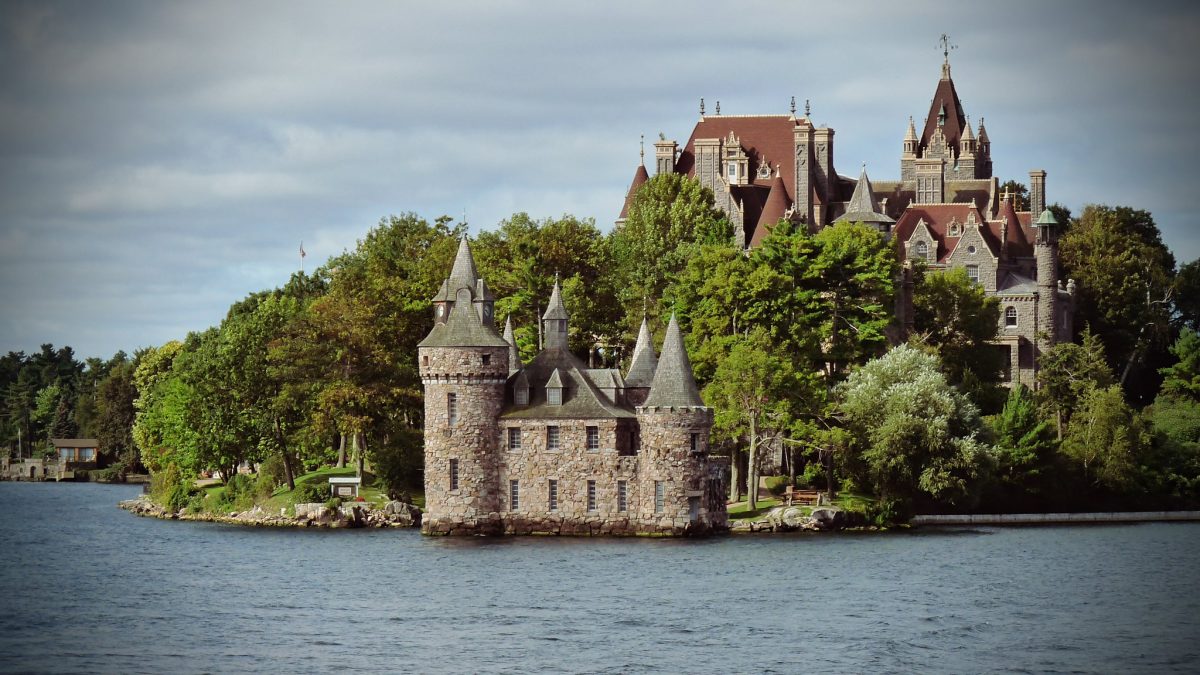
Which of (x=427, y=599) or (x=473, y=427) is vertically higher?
(x=473, y=427)

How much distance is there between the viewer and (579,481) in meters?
75.6

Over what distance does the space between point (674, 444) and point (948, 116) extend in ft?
227

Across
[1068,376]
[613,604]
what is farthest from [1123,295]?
[613,604]

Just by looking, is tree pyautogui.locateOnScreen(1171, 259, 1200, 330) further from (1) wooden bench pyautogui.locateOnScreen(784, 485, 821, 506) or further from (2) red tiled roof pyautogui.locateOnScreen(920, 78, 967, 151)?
(1) wooden bench pyautogui.locateOnScreen(784, 485, 821, 506)

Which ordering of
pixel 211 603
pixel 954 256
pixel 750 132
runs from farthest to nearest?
pixel 750 132
pixel 954 256
pixel 211 603

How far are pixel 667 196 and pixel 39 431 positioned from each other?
3945 inches

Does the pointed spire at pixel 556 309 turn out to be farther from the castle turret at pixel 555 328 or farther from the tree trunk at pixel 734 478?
the tree trunk at pixel 734 478

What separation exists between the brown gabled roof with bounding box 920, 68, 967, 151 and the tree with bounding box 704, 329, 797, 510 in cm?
5631

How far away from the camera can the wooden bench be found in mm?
81938

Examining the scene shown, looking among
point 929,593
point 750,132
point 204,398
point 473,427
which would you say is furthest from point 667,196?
point 929,593

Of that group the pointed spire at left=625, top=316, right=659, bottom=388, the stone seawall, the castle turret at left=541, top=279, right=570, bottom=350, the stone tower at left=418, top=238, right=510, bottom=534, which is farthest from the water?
the castle turret at left=541, top=279, right=570, bottom=350

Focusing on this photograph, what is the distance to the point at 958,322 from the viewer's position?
344 feet

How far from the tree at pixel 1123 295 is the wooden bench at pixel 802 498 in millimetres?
38881

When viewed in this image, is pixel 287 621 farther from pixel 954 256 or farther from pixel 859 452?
pixel 954 256
